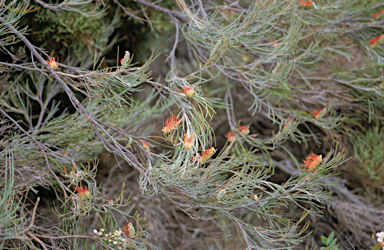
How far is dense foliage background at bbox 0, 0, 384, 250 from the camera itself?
27.7 inches

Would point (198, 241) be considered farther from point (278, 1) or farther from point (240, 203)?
point (278, 1)

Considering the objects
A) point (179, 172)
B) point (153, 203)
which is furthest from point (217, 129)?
point (179, 172)

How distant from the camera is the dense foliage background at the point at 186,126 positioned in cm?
70

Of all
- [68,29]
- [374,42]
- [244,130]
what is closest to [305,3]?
[374,42]

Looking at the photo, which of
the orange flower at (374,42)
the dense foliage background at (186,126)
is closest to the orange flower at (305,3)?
the dense foliage background at (186,126)

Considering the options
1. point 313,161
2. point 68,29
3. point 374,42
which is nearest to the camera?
point 313,161

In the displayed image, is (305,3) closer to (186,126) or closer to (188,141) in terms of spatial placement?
(186,126)

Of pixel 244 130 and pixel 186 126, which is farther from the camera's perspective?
pixel 244 130

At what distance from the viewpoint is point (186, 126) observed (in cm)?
91

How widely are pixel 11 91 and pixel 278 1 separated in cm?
132

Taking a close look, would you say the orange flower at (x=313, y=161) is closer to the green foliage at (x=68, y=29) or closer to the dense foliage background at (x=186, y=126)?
the dense foliage background at (x=186, y=126)

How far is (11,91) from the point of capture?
1.35m

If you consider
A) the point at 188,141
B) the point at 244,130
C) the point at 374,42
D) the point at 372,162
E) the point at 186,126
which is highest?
the point at 374,42

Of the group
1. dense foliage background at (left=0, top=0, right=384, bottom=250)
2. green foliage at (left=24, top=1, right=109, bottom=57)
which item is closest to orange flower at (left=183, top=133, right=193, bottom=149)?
dense foliage background at (left=0, top=0, right=384, bottom=250)
